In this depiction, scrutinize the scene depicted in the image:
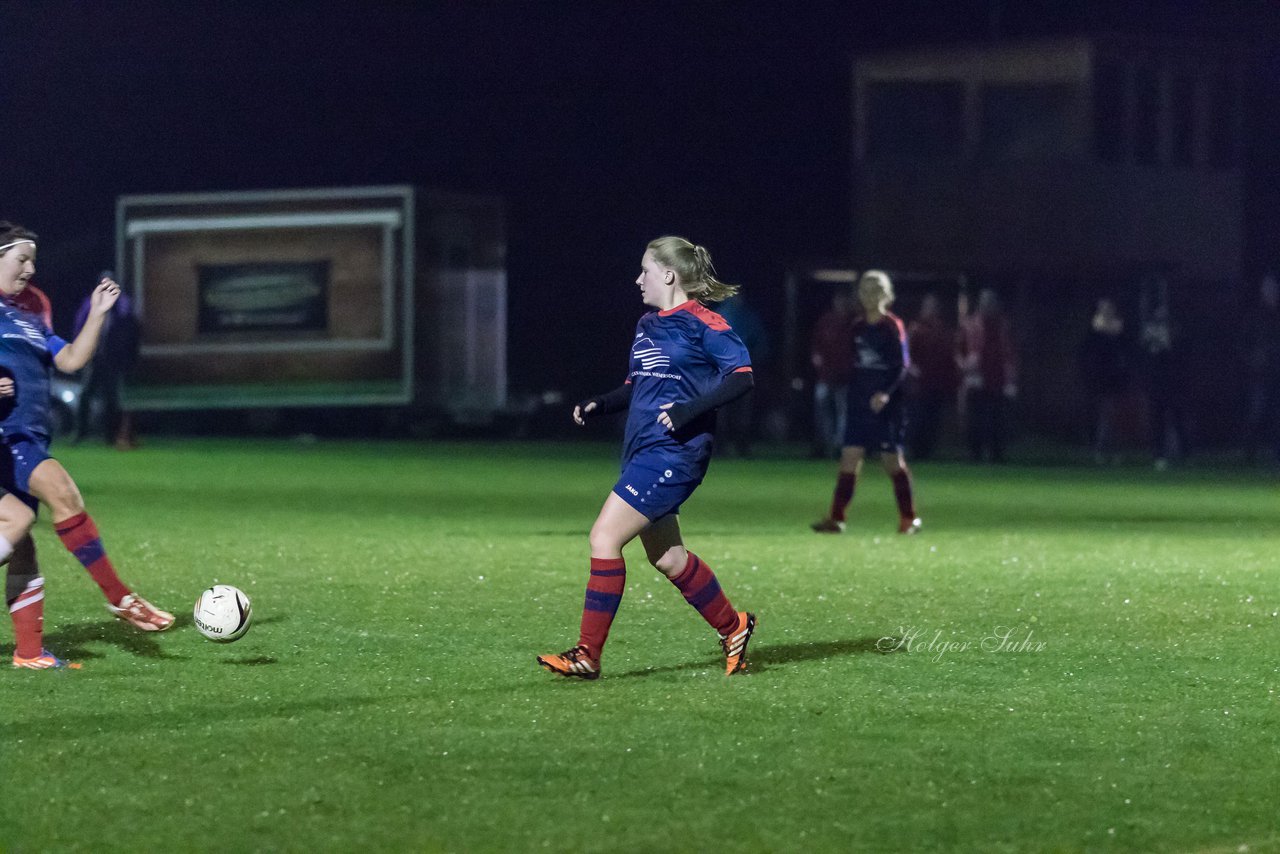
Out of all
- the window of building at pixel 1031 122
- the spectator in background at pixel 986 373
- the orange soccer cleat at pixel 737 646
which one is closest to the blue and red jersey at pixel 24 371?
the orange soccer cleat at pixel 737 646

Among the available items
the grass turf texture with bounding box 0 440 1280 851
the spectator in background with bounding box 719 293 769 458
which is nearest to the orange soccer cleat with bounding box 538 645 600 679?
the grass turf texture with bounding box 0 440 1280 851

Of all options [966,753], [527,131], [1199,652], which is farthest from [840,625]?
[527,131]

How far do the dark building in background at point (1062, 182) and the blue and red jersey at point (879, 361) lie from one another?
66.4 ft

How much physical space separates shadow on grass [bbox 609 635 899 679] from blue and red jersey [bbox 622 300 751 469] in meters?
0.91

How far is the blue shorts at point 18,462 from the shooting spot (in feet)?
28.5

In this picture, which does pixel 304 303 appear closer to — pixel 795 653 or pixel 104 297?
pixel 104 297

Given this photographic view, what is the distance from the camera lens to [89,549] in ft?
29.8

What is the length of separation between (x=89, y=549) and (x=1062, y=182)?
28907 millimetres

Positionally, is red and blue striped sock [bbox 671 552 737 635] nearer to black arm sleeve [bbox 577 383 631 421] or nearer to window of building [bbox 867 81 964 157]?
black arm sleeve [bbox 577 383 631 421]

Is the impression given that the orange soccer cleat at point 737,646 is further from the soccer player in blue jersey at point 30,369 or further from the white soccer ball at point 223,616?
the soccer player in blue jersey at point 30,369

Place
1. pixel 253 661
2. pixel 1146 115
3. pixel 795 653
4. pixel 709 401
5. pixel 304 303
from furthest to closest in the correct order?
pixel 1146 115
pixel 304 303
pixel 795 653
pixel 253 661
pixel 709 401

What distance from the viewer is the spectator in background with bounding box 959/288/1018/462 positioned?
86.5 ft

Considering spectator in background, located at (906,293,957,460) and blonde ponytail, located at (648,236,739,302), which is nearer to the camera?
blonde ponytail, located at (648,236,739,302)

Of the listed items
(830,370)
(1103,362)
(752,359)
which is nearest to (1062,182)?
(1103,362)
